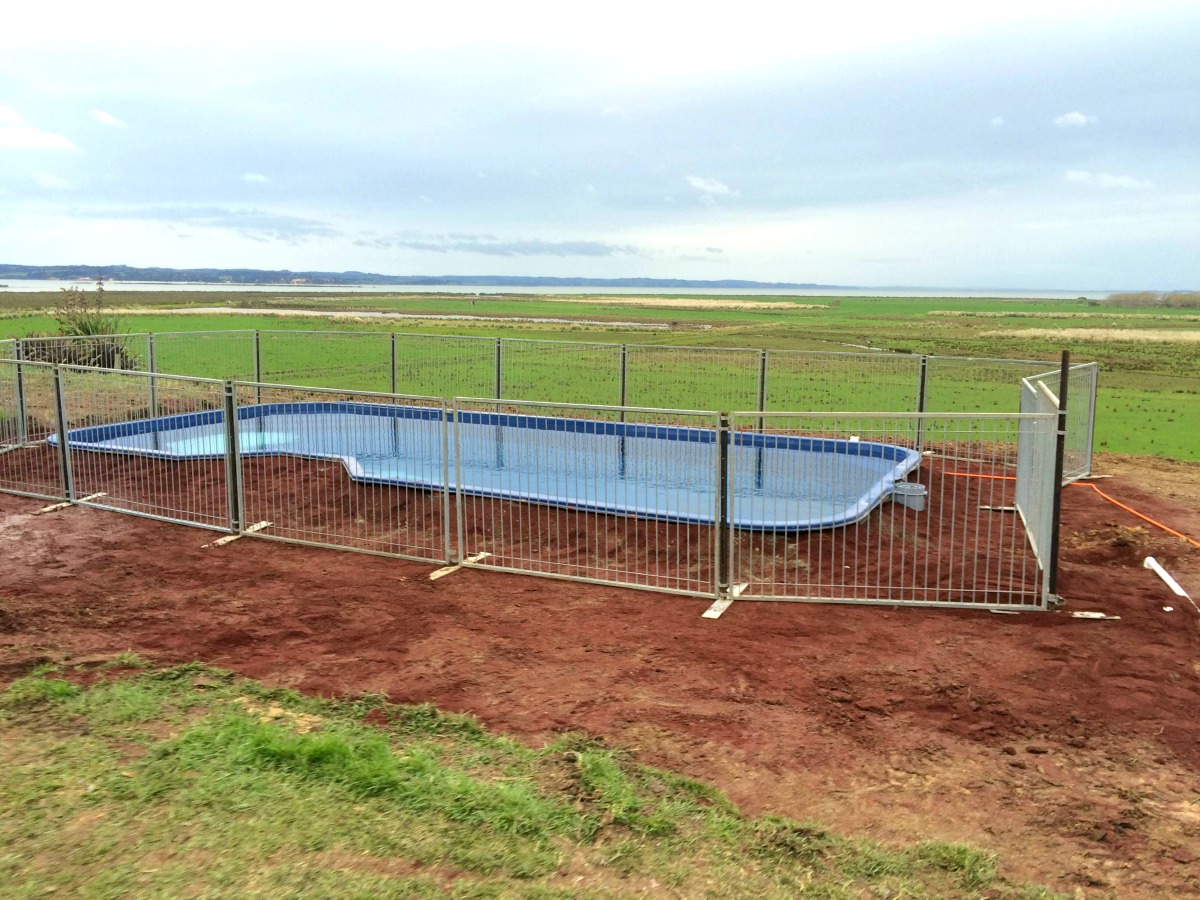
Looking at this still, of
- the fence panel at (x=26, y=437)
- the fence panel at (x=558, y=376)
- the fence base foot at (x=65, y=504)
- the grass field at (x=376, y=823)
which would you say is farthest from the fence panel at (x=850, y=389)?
the grass field at (x=376, y=823)

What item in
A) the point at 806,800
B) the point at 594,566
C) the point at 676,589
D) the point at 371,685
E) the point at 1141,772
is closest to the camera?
the point at 806,800

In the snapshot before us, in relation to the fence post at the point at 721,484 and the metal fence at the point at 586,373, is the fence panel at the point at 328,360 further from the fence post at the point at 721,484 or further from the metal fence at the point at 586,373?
the fence post at the point at 721,484

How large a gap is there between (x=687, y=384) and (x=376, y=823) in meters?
20.3

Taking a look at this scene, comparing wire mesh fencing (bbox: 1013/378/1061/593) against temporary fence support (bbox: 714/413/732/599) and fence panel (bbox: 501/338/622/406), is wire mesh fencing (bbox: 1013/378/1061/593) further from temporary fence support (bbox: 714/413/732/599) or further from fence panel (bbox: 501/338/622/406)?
fence panel (bbox: 501/338/622/406)

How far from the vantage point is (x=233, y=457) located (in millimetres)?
9992

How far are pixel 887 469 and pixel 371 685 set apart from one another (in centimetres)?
849

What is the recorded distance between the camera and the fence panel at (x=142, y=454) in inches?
439

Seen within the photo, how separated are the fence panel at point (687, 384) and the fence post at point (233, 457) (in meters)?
9.20

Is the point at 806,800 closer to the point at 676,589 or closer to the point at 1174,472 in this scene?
the point at 676,589

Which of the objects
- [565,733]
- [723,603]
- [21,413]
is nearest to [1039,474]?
[723,603]

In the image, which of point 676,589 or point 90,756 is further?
point 676,589

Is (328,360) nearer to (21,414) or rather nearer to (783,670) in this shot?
(21,414)

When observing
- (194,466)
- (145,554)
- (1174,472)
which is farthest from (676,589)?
(1174,472)

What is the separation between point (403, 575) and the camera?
346 inches
